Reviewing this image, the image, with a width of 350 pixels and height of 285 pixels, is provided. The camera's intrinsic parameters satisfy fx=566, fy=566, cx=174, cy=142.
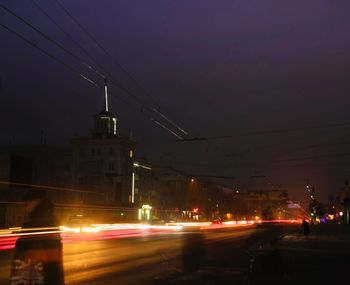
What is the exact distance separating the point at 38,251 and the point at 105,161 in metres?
108

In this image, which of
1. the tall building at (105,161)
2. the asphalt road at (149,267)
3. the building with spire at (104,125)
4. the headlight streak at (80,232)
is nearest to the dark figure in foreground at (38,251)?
the headlight streak at (80,232)

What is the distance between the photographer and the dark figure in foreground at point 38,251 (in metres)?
7.04

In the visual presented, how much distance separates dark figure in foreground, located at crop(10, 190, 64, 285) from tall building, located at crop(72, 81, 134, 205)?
9939 centimetres

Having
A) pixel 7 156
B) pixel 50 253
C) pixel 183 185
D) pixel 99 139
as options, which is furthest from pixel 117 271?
pixel 183 185

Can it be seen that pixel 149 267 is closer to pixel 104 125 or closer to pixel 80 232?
pixel 80 232

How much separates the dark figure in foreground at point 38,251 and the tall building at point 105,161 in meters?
99.4

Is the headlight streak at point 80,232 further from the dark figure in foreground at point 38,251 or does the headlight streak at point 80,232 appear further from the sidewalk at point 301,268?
the sidewalk at point 301,268

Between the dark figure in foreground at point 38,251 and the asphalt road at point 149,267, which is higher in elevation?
the dark figure in foreground at point 38,251

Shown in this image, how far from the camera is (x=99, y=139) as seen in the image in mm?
116312

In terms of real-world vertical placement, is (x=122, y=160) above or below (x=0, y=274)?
above

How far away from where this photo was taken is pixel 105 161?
375 ft

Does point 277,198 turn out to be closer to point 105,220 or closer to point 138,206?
point 138,206

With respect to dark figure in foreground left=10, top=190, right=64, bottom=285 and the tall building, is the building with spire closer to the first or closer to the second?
the tall building

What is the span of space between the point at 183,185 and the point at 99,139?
23.7 metres
